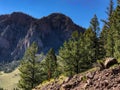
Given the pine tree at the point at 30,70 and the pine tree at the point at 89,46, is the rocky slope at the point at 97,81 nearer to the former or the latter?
the pine tree at the point at 30,70

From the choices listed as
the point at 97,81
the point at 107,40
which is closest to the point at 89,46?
the point at 107,40

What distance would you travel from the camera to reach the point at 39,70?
2133 inches

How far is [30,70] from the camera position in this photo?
5431 centimetres

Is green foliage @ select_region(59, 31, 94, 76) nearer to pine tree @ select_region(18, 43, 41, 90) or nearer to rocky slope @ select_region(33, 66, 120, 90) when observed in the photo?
pine tree @ select_region(18, 43, 41, 90)

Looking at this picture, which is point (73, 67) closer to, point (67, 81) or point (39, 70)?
point (39, 70)

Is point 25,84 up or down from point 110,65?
down

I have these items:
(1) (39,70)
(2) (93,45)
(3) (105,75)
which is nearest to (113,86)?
(3) (105,75)

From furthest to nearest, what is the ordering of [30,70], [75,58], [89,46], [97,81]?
[89,46], [30,70], [75,58], [97,81]

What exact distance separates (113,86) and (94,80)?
288cm

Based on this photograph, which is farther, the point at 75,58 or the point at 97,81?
the point at 75,58

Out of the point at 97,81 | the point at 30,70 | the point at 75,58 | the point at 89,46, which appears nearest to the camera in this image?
the point at 97,81

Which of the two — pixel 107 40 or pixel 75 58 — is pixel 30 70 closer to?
pixel 75 58

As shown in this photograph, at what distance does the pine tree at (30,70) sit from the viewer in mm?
53925

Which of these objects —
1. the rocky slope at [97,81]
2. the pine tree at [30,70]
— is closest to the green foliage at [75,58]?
the pine tree at [30,70]
